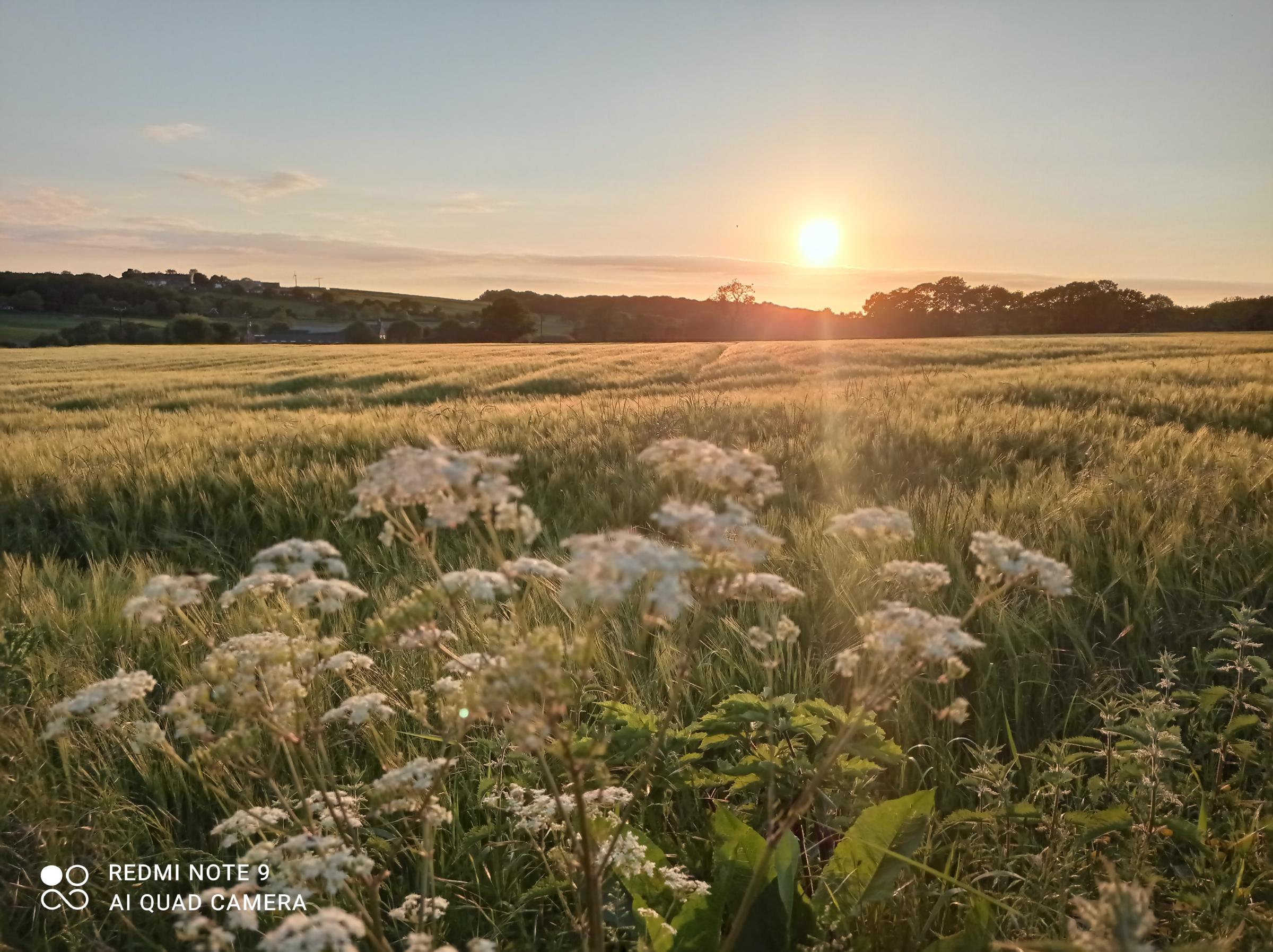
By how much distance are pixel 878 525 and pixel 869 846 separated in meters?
0.88

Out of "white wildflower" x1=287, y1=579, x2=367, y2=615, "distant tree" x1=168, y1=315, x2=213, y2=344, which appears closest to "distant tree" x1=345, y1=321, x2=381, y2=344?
"distant tree" x1=168, y1=315, x2=213, y2=344

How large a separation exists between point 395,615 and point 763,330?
81058mm

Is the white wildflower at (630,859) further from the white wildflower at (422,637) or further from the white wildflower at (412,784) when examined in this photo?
the white wildflower at (422,637)

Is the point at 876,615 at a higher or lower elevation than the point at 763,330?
lower

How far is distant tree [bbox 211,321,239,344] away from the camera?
7312cm

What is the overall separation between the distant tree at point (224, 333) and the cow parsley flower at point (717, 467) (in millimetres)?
82684

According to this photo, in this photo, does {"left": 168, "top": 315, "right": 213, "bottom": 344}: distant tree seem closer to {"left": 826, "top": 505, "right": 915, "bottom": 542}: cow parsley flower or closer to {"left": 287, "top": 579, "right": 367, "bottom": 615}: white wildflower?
{"left": 287, "top": 579, "right": 367, "bottom": 615}: white wildflower

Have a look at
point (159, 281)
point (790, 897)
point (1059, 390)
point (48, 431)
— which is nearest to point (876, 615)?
point (790, 897)

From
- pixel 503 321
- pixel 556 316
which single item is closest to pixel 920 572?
pixel 503 321

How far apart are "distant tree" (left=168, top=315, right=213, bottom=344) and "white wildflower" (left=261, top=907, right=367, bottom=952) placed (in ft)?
272

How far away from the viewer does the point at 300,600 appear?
1382mm

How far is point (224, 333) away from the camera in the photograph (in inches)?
2908

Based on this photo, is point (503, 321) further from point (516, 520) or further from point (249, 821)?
point (516, 520)

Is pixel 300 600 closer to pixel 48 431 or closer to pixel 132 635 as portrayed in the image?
pixel 132 635
